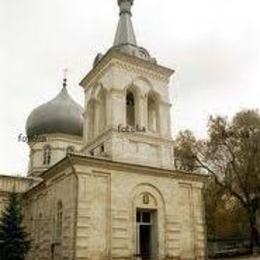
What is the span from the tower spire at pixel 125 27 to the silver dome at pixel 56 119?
8.97 m

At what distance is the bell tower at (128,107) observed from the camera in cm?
2366

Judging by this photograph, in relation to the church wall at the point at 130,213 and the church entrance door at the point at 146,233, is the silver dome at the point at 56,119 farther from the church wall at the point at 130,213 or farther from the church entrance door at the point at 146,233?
the church entrance door at the point at 146,233

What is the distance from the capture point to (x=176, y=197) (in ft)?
79.2

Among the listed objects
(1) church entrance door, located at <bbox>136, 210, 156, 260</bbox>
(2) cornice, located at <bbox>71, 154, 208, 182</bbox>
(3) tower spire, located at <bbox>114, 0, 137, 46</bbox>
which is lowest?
(1) church entrance door, located at <bbox>136, 210, 156, 260</bbox>

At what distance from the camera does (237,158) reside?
104 feet

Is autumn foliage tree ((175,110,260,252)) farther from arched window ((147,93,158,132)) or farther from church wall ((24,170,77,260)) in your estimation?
church wall ((24,170,77,260))

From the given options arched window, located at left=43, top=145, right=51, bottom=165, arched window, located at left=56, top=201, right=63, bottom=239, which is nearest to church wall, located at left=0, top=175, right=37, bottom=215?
arched window, located at left=43, top=145, right=51, bottom=165

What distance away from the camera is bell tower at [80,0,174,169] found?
23.7 meters

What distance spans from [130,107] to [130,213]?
21.6 feet

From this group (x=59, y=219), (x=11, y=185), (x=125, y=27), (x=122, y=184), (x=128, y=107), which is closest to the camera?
(x=122, y=184)

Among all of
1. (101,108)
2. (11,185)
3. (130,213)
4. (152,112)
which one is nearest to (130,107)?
(152,112)

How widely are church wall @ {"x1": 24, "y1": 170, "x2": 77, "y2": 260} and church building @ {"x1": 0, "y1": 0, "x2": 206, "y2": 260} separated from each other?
52 millimetres

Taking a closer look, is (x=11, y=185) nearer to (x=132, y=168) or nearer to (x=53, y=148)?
(x=53, y=148)

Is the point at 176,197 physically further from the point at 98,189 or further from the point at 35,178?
the point at 35,178
